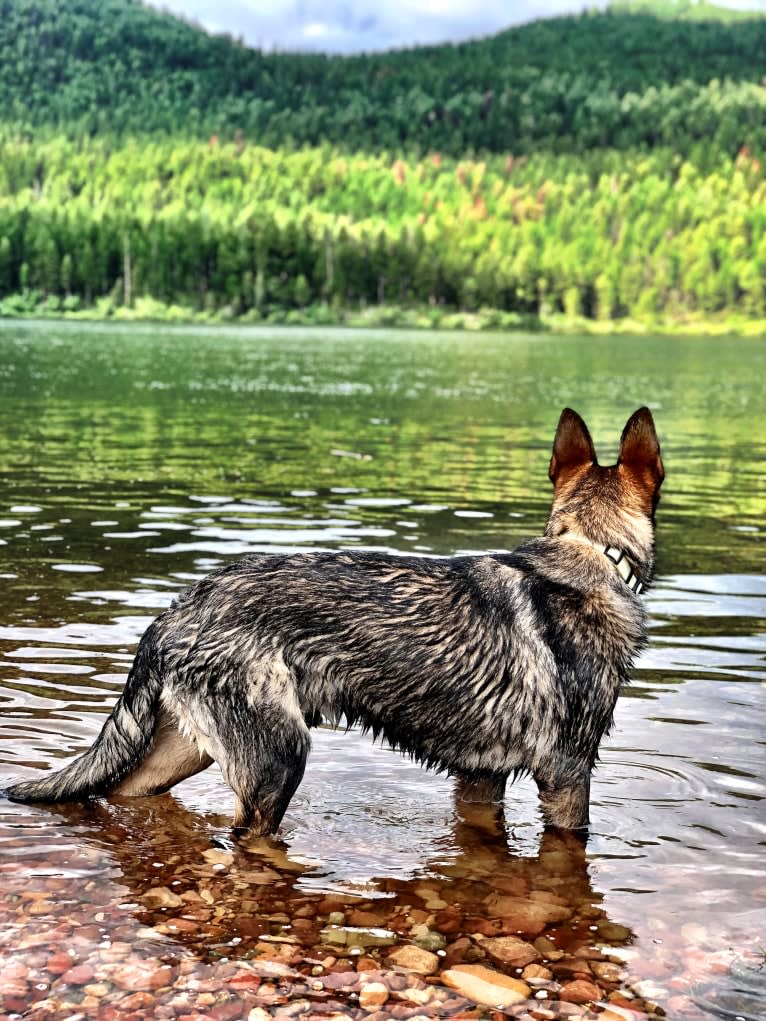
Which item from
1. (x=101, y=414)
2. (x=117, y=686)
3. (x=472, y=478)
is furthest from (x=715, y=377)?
(x=117, y=686)

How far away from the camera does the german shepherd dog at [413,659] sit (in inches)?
249

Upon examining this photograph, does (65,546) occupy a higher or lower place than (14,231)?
lower

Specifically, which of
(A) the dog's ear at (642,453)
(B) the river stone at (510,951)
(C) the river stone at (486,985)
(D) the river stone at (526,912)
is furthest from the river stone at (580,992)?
(A) the dog's ear at (642,453)

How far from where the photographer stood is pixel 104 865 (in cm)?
655

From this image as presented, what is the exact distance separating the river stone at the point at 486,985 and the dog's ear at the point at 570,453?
8.83 ft

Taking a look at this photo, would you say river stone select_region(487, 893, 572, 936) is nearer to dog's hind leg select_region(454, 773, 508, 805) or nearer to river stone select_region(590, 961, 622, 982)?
river stone select_region(590, 961, 622, 982)

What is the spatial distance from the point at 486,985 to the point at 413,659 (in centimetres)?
169

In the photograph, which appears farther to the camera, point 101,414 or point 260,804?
point 101,414

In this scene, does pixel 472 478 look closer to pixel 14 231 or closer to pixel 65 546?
pixel 65 546

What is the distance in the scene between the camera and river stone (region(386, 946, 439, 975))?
5617mm

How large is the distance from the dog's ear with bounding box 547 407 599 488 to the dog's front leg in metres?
1.62

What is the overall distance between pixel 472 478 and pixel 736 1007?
1921cm

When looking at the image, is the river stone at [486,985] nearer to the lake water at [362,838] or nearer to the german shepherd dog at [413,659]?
the lake water at [362,838]

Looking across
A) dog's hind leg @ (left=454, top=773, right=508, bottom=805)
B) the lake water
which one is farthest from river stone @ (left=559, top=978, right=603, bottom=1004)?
dog's hind leg @ (left=454, top=773, right=508, bottom=805)
